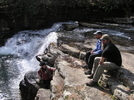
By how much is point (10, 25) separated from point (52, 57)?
380 inches

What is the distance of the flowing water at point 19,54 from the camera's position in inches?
355

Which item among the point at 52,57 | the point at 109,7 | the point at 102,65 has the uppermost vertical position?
the point at 109,7

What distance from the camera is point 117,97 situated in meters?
4.82

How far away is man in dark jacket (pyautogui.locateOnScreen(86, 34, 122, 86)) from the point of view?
5293 mm

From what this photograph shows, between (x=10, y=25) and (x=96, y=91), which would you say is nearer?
(x=96, y=91)

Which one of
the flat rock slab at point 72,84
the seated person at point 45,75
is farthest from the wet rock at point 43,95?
the seated person at point 45,75

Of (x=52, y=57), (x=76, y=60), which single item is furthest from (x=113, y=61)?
(x=52, y=57)

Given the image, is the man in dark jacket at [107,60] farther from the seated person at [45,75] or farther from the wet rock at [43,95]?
the seated person at [45,75]

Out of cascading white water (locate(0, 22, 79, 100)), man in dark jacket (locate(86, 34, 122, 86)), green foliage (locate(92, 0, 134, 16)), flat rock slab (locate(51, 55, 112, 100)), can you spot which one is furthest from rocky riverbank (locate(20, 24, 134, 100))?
green foliage (locate(92, 0, 134, 16))

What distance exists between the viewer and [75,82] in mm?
5926

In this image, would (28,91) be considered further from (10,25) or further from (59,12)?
(59,12)

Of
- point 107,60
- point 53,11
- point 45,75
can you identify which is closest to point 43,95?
point 45,75

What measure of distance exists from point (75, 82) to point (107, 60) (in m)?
1.35

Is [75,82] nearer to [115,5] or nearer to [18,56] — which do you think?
[18,56]
